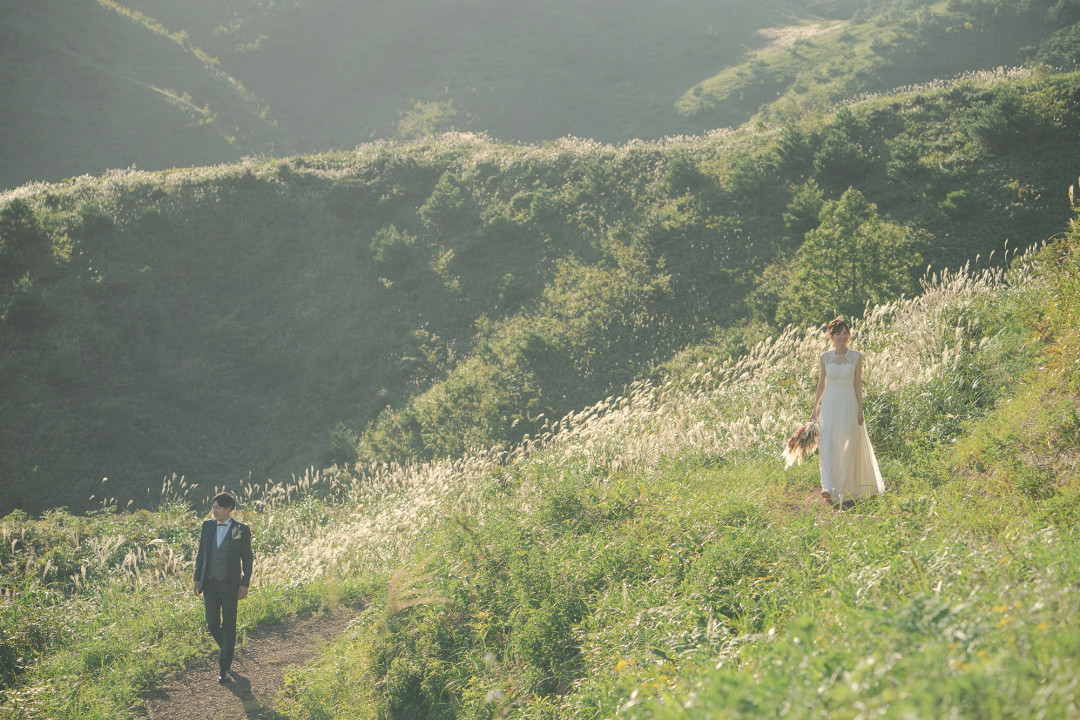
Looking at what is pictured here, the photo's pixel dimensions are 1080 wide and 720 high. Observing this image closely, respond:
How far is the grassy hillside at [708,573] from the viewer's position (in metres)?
2.57

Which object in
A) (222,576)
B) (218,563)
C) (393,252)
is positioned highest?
(393,252)

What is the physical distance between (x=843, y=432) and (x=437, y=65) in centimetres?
6373

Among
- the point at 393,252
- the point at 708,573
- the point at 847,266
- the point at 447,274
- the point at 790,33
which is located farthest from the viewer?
the point at 790,33

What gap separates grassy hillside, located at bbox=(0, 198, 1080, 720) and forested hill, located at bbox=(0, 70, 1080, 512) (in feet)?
19.5

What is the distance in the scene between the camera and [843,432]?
6234 millimetres

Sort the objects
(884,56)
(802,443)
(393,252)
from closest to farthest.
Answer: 1. (802,443)
2. (393,252)
3. (884,56)

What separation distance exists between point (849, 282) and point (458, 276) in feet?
41.5

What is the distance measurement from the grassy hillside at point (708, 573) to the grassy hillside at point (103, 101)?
128ft

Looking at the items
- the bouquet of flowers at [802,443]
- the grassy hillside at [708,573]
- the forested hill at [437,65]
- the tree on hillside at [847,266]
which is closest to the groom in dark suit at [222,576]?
the grassy hillside at [708,573]

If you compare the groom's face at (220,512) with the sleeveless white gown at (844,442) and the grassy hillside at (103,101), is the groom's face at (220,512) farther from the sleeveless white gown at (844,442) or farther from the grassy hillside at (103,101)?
the grassy hillside at (103,101)

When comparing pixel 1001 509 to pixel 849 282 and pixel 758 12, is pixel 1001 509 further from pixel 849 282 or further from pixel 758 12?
pixel 758 12

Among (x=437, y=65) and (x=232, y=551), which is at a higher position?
(x=437, y=65)

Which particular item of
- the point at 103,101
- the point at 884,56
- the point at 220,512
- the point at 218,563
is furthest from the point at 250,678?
the point at 884,56

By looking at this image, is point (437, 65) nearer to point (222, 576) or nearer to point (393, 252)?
point (393, 252)
